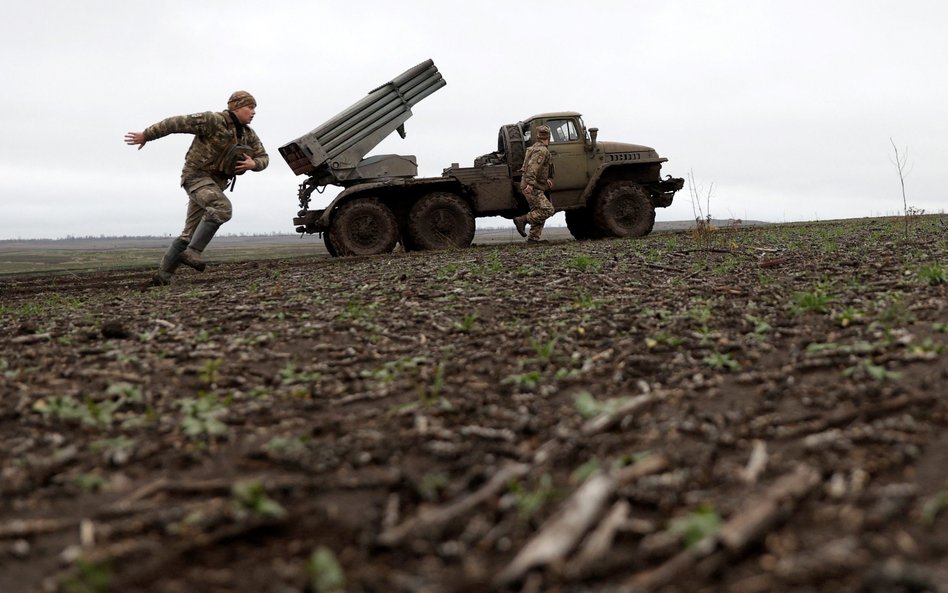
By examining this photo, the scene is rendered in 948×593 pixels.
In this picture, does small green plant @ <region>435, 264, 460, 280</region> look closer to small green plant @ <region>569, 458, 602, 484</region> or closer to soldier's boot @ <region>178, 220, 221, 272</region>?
soldier's boot @ <region>178, 220, 221, 272</region>

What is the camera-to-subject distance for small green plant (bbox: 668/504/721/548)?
7.86 feet

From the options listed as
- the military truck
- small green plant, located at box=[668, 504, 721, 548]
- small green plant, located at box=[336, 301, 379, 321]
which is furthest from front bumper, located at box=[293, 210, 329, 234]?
small green plant, located at box=[668, 504, 721, 548]

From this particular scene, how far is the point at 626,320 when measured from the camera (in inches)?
239

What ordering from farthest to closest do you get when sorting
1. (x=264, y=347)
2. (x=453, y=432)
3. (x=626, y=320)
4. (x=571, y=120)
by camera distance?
(x=571, y=120) < (x=626, y=320) < (x=264, y=347) < (x=453, y=432)

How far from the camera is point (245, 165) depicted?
1028cm

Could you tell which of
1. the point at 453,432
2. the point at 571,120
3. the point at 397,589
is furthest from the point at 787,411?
the point at 571,120

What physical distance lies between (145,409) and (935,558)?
4101 millimetres

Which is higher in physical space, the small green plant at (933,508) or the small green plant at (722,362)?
the small green plant at (722,362)

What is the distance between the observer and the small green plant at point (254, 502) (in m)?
2.76

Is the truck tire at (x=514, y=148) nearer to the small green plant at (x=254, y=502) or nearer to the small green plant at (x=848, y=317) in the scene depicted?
the small green plant at (x=848, y=317)

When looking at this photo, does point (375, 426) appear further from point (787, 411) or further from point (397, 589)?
point (787, 411)

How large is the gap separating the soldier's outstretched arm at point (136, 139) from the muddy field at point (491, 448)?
3529 millimetres

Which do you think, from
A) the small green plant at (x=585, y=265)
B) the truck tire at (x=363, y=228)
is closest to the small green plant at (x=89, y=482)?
the small green plant at (x=585, y=265)

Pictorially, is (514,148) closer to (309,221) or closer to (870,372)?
(309,221)
